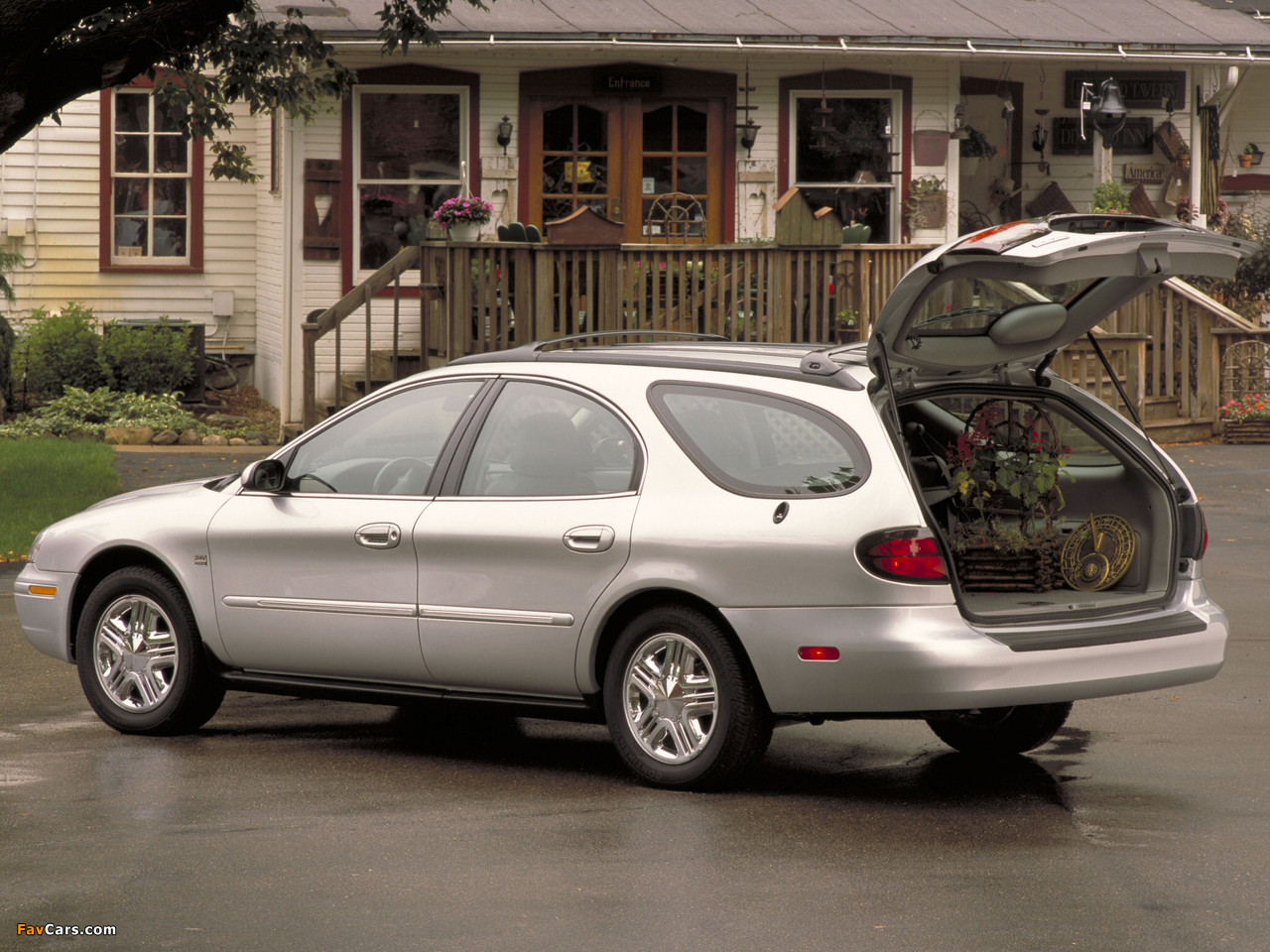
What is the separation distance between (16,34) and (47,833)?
290 inches

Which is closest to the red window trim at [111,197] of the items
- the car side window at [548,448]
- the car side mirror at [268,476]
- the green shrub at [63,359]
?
the green shrub at [63,359]

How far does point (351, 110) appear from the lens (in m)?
19.6

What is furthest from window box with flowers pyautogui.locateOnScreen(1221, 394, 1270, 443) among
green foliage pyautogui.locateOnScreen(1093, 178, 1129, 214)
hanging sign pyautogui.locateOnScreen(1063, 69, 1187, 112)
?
hanging sign pyautogui.locateOnScreen(1063, 69, 1187, 112)

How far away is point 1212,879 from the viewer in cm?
529

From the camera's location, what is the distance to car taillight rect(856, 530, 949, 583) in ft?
19.4

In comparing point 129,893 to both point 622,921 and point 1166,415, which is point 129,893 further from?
point 1166,415

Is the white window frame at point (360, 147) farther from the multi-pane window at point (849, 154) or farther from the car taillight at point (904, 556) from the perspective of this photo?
the car taillight at point (904, 556)

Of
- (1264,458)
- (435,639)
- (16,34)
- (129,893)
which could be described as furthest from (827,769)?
(1264,458)

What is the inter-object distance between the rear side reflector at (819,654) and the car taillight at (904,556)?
0.28 meters

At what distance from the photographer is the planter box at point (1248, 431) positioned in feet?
63.0

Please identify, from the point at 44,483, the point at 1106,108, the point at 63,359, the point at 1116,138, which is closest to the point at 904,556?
the point at 44,483

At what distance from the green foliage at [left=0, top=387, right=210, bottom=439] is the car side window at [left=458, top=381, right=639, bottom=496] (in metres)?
13.4

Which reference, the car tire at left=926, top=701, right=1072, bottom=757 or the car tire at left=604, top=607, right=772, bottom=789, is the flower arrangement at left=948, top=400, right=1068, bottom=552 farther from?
the car tire at left=604, top=607, right=772, bottom=789

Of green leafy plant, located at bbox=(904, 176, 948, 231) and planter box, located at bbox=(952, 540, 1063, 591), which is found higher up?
green leafy plant, located at bbox=(904, 176, 948, 231)
